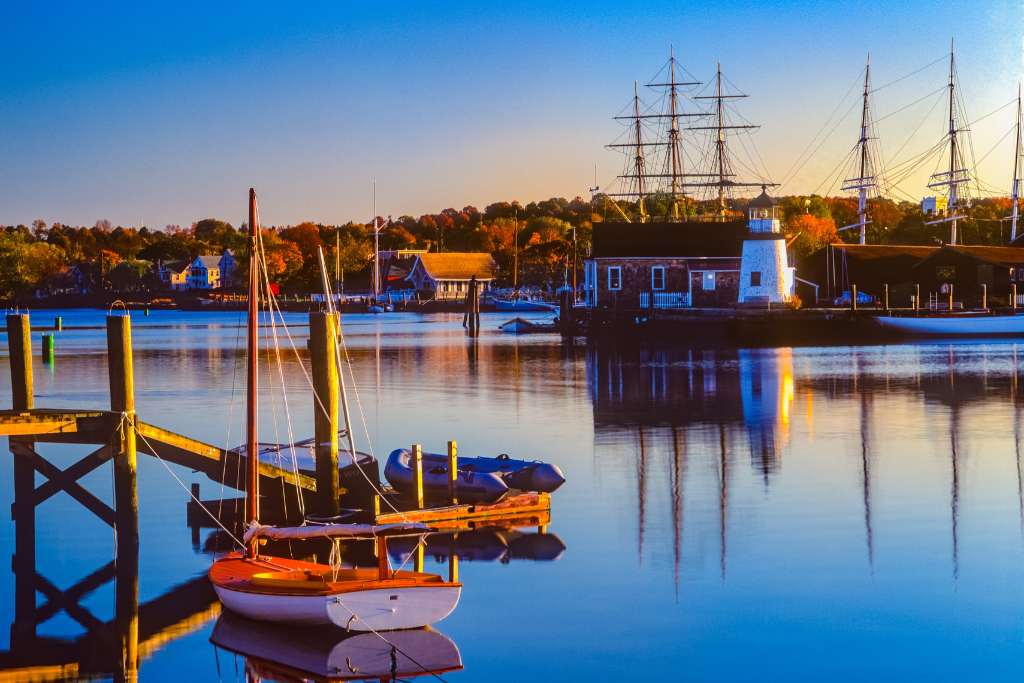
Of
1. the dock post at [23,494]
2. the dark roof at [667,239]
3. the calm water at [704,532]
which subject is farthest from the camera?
the dark roof at [667,239]

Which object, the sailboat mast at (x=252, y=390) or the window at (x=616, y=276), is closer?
the sailboat mast at (x=252, y=390)

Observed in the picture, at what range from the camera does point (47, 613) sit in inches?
739

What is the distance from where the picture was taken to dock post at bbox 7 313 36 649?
20406 millimetres

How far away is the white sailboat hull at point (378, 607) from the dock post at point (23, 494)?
579 cm

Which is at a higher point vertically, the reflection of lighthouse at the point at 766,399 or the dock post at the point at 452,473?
the dock post at the point at 452,473

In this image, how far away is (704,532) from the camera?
77.4 feet

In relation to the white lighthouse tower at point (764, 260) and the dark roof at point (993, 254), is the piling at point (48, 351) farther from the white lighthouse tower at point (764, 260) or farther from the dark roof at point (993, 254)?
the dark roof at point (993, 254)

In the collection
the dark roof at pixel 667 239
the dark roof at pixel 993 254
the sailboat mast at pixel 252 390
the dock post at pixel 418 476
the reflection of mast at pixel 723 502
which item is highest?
the dark roof at pixel 667 239

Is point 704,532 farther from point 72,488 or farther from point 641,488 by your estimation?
point 72,488

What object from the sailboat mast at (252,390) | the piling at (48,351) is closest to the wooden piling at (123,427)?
the sailboat mast at (252,390)

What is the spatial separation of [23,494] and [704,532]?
12.5 meters

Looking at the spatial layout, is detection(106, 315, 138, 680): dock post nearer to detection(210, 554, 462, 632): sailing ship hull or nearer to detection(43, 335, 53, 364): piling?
detection(210, 554, 462, 632): sailing ship hull

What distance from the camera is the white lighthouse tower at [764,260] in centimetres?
8562

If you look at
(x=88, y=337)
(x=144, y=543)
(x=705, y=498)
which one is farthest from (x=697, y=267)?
(x=144, y=543)
